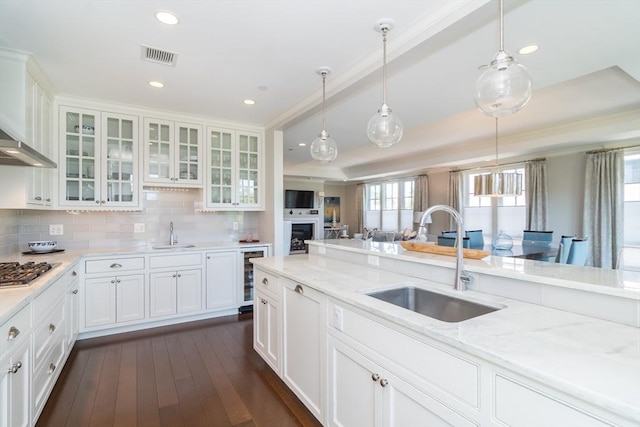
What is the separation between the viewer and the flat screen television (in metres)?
9.50

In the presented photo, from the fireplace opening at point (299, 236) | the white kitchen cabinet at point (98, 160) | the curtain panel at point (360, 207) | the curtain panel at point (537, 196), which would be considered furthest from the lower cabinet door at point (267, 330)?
the curtain panel at point (360, 207)

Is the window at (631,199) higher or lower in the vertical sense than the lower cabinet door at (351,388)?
higher

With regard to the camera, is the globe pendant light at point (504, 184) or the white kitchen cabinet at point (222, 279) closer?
the white kitchen cabinet at point (222, 279)

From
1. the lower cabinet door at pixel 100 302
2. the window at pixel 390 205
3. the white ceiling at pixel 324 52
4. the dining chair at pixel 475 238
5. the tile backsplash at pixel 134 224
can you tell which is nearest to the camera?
the white ceiling at pixel 324 52

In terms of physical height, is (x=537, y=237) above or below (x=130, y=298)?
above

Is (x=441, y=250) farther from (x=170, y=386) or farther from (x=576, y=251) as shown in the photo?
(x=576, y=251)

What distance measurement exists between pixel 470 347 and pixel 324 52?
2.24m

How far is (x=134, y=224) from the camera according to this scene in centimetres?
392

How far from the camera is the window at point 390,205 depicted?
8906 millimetres

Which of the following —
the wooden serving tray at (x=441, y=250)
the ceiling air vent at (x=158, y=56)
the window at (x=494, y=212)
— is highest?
the ceiling air vent at (x=158, y=56)

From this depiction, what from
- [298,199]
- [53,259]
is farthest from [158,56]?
[298,199]

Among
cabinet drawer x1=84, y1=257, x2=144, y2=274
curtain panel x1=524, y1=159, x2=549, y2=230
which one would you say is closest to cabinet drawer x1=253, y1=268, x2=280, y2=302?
cabinet drawer x1=84, y1=257, x2=144, y2=274

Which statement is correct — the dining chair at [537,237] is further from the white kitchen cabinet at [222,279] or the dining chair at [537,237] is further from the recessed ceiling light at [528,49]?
the white kitchen cabinet at [222,279]

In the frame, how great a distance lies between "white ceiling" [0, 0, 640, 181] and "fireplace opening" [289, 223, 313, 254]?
5.59 metres
